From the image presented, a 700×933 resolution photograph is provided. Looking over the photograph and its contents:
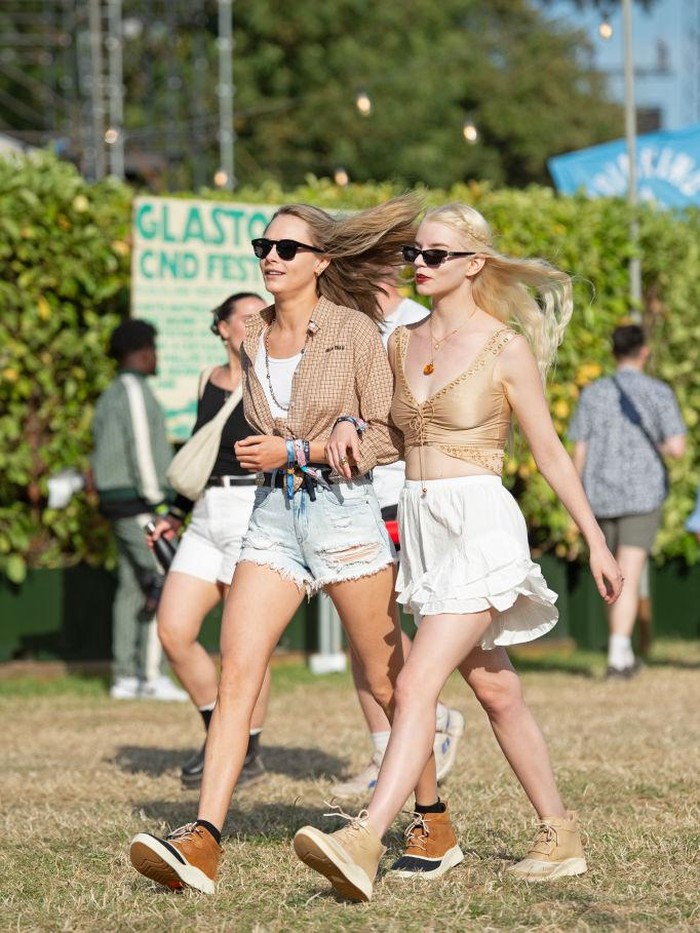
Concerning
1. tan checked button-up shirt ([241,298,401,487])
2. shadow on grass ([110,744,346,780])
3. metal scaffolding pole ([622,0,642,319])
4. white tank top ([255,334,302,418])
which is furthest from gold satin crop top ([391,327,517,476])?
metal scaffolding pole ([622,0,642,319])

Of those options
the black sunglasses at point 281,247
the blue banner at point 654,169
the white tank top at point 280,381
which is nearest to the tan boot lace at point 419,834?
the white tank top at point 280,381

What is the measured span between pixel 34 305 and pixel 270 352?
5.42 meters

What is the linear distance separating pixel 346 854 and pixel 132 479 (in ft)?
18.1

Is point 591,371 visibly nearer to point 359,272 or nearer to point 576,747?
point 576,747

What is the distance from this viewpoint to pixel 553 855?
15.9ft

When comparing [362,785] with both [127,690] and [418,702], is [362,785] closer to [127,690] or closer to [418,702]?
[418,702]

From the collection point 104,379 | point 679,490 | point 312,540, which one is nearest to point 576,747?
point 312,540

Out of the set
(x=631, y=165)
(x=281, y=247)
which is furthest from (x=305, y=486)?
(x=631, y=165)

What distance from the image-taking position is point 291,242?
16.3ft

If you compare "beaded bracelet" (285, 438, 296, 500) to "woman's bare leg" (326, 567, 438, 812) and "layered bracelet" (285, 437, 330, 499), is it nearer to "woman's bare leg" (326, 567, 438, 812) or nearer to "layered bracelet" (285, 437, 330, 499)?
"layered bracelet" (285, 437, 330, 499)

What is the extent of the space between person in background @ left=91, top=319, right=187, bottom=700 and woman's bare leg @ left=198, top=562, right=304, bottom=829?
4462mm

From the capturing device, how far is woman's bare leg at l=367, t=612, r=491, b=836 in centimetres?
447

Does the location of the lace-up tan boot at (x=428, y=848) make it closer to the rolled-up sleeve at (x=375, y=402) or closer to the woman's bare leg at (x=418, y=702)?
the woman's bare leg at (x=418, y=702)

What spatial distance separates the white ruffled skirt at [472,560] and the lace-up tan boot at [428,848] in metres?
0.58
